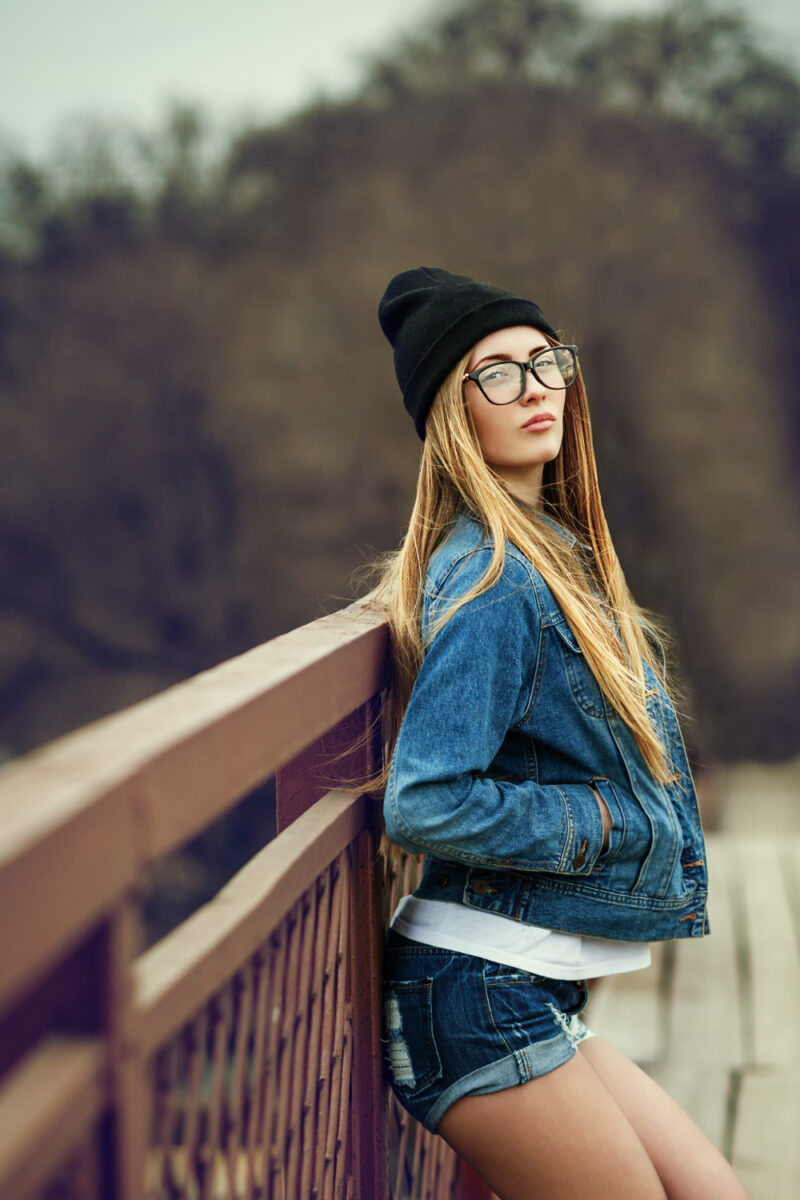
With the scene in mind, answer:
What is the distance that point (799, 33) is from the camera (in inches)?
253

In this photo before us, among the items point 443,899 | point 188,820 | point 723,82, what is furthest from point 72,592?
point 188,820

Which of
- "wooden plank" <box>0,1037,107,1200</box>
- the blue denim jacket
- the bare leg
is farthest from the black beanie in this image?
"wooden plank" <box>0,1037,107,1200</box>

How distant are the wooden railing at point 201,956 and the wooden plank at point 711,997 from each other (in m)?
1.73

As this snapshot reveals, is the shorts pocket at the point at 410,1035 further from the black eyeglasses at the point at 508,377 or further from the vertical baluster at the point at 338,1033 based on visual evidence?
the black eyeglasses at the point at 508,377

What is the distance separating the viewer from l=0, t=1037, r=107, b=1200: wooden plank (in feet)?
1.56

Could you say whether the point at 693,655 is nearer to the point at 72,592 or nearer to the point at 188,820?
the point at 72,592

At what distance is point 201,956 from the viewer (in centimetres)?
70

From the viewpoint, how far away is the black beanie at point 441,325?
1.38 metres

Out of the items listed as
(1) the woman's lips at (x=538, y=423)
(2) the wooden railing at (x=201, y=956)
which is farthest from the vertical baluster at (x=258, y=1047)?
(1) the woman's lips at (x=538, y=423)

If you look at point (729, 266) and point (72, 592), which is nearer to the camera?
point (729, 266)

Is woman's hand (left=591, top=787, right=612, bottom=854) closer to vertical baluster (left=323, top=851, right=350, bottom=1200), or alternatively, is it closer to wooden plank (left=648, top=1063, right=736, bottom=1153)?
vertical baluster (left=323, top=851, right=350, bottom=1200)

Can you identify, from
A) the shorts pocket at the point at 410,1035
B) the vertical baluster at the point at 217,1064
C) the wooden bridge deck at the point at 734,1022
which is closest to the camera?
the vertical baluster at the point at 217,1064

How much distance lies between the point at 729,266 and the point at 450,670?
20.0ft

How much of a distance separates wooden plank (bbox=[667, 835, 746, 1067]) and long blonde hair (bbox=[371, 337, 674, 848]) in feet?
5.09
